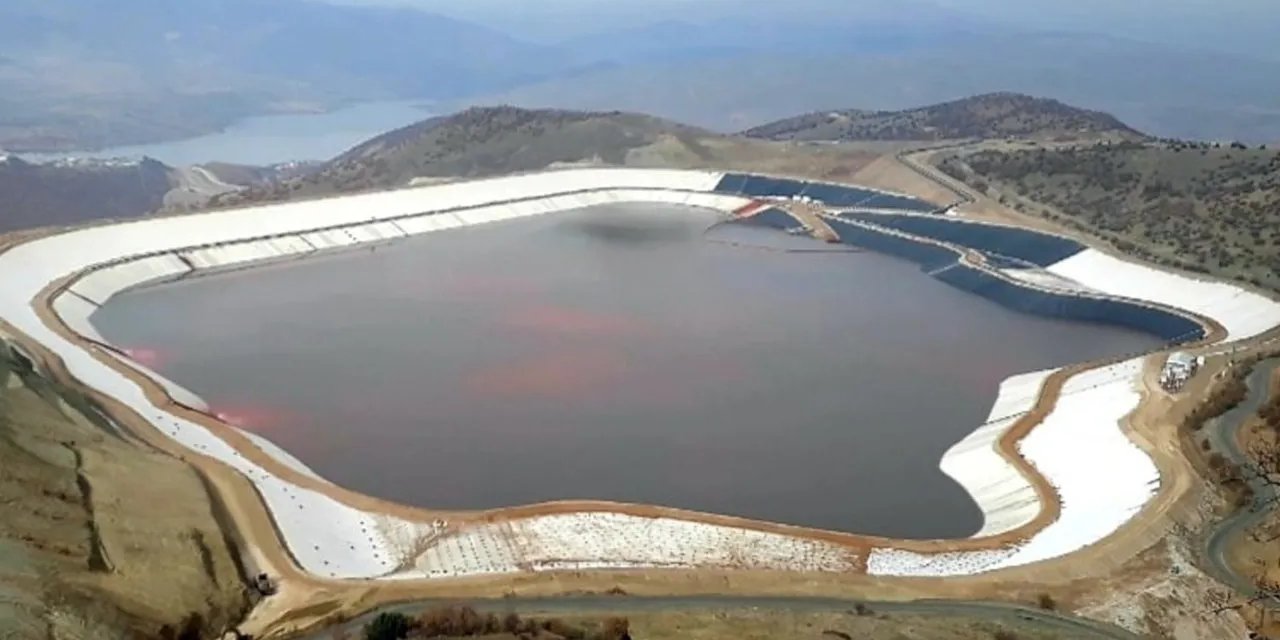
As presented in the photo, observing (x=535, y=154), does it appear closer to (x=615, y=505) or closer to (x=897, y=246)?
(x=897, y=246)

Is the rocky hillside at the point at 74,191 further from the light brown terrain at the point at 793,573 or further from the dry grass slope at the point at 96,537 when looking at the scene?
the dry grass slope at the point at 96,537

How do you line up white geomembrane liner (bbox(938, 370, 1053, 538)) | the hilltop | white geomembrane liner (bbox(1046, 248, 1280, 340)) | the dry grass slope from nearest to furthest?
1. the dry grass slope
2. white geomembrane liner (bbox(938, 370, 1053, 538))
3. white geomembrane liner (bbox(1046, 248, 1280, 340))
4. the hilltop

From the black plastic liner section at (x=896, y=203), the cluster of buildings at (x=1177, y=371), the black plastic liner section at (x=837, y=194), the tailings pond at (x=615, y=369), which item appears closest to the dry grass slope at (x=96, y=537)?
the tailings pond at (x=615, y=369)

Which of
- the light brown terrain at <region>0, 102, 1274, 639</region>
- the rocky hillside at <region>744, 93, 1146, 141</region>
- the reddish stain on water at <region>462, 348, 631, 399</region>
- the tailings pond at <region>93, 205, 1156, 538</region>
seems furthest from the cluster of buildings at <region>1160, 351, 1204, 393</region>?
the rocky hillside at <region>744, 93, 1146, 141</region>

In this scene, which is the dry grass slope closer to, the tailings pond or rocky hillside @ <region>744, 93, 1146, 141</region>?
the tailings pond

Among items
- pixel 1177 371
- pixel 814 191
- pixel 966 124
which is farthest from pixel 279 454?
pixel 966 124

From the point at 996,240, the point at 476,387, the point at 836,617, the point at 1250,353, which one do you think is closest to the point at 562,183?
the point at 996,240
